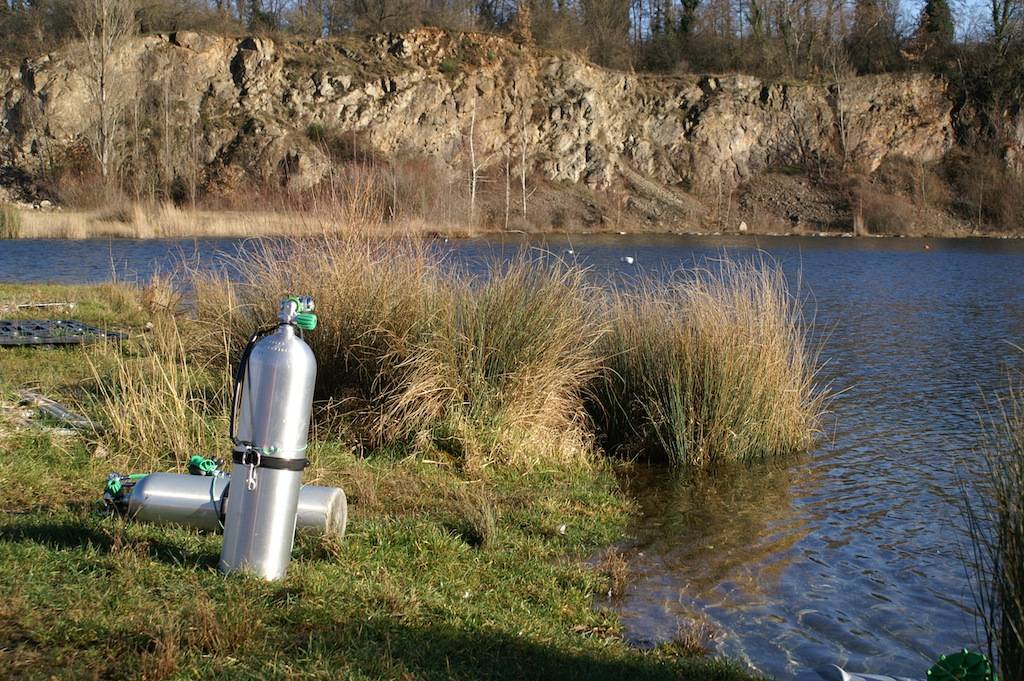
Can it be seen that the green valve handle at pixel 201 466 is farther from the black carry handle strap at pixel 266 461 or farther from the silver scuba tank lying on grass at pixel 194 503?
the black carry handle strap at pixel 266 461

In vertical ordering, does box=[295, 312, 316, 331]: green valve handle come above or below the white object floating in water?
above

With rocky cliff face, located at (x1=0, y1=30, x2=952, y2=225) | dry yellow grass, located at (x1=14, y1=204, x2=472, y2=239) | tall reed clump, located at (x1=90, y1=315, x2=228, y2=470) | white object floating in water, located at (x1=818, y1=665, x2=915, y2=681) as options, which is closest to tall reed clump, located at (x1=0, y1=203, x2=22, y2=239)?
dry yellow grass, located at (x1=14, y1=204, x2=472, y2=239)

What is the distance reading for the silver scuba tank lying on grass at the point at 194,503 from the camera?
5199 mm

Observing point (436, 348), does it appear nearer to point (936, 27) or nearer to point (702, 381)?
point (702, 381)

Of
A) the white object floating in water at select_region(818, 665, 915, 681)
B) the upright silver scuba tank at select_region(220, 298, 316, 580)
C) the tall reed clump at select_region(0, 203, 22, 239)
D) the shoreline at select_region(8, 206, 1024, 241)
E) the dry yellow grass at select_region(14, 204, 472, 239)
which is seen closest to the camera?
the white object floating in water at select_region(818, 665, 915, 681)

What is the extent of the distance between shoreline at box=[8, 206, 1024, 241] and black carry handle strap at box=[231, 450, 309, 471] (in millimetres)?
4693

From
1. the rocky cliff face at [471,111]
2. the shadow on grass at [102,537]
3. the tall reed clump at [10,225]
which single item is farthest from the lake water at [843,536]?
the rocky cliff face at [471,111]

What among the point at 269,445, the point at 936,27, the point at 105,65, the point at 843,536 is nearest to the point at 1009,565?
the point at 269,445

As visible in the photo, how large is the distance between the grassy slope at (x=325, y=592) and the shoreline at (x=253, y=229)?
308cm

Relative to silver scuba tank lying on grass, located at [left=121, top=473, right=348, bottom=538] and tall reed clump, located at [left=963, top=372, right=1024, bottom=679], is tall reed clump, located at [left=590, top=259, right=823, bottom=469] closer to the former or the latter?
silver scuba tank lying on grass, located at [left=121, top=473, right=348, bottom=538]

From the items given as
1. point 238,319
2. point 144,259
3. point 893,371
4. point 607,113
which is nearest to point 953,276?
point 893,371

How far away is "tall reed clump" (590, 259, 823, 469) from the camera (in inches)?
376

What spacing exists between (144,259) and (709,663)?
981 inches

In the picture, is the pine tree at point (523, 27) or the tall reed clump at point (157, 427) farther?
the pine tree at point (523, 27)
